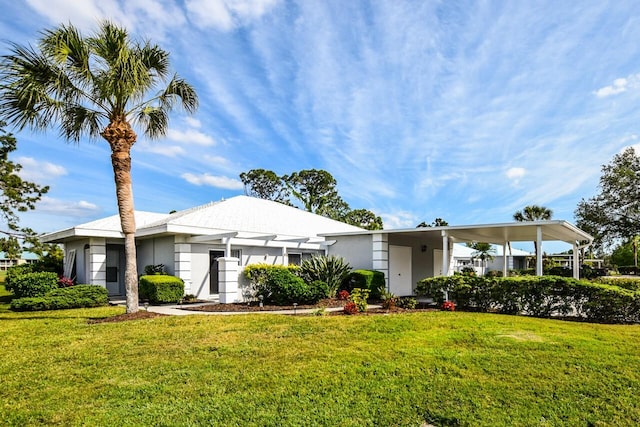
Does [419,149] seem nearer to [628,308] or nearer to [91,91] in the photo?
[628,308]

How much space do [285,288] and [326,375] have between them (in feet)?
24.7

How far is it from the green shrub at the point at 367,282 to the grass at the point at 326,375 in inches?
252

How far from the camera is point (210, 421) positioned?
4.00 metres

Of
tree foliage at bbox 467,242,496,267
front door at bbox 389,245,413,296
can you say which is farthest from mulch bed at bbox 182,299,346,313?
tree foliage at bbox 467,242,496,267

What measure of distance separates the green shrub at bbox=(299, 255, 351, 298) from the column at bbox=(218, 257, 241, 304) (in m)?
2.53

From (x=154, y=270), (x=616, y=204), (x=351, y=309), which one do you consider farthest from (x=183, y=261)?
(x=616, y=204)

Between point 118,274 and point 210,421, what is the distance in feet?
54.5

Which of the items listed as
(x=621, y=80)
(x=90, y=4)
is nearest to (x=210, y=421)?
(x=90, y=4)

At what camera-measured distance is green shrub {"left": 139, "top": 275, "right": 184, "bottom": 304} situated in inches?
526

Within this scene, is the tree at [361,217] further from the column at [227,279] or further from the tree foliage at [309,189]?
the column at [227,279]

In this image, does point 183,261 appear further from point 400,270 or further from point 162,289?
point 400,270

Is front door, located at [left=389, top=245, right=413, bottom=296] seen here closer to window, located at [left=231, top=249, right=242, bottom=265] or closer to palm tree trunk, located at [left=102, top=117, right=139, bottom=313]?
window, located at [left=231, top=249, right=242, bottom=265]

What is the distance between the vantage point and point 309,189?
147 ft

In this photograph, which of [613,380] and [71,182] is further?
[71,182]
